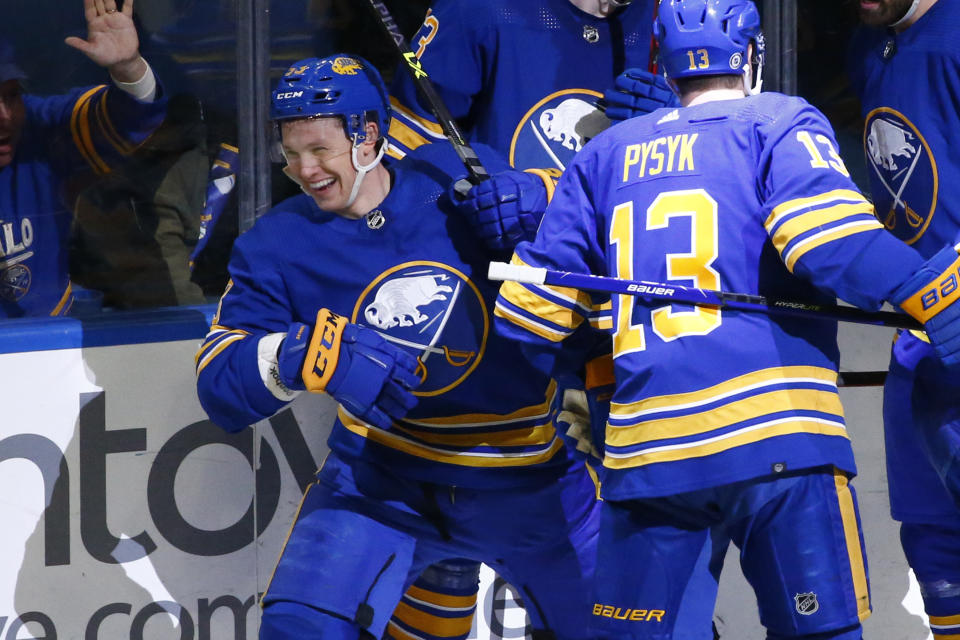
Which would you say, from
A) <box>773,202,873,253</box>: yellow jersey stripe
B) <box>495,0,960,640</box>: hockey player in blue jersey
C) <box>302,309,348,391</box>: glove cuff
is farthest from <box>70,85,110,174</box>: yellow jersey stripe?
<box>773,202,873,253</box>: yellow jersey stripe

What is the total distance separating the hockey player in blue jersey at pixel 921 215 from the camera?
8.82 ft

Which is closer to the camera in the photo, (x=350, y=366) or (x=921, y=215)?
(x=350, y=366)

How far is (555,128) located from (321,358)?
917 millimetres

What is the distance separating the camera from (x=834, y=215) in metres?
2.18

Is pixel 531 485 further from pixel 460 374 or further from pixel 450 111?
pixel 450 111

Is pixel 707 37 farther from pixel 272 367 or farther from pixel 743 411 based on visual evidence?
pixel 272 367

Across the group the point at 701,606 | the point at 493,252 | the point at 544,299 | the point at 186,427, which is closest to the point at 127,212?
the point at 186,427

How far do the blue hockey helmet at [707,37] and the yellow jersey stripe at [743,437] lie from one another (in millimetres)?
597

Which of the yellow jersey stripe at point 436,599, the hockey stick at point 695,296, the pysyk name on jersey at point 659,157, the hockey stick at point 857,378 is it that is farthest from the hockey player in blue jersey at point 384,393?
the hockey stick at point 857,378

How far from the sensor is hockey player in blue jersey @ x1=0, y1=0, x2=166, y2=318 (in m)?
3.36

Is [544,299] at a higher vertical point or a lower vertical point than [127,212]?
higher

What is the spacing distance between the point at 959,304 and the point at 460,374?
103cm

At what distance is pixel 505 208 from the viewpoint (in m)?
2.73

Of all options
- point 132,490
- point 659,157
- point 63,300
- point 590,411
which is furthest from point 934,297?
point 63,300
